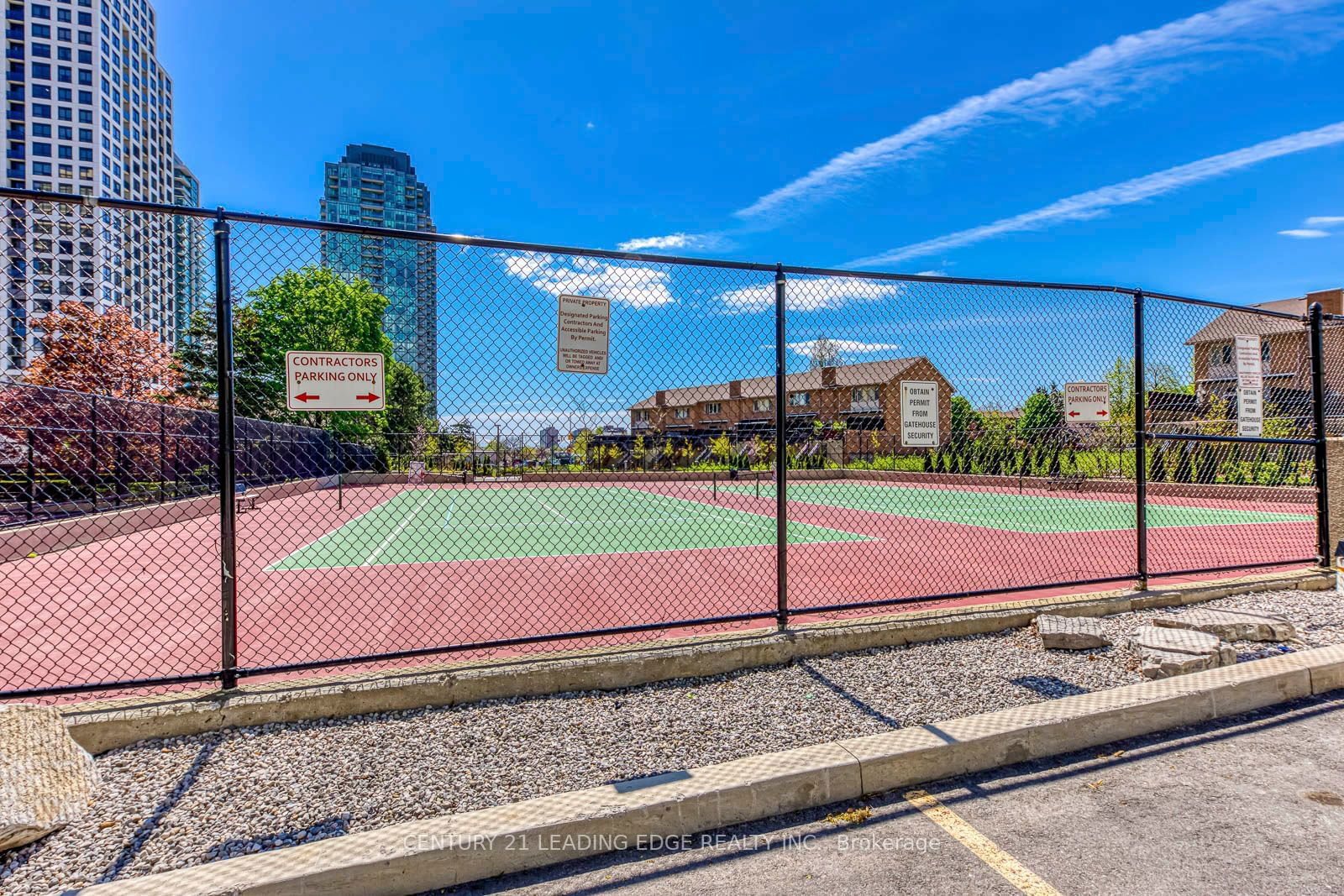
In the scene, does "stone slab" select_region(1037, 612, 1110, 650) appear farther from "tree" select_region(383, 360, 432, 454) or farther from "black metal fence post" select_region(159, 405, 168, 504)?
"black metal fence post" select_region(159, 405, 168, 504)

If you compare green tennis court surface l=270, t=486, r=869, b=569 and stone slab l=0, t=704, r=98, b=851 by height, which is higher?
stone slab l=0, t=704, r=98, b=851

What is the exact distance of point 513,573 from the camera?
948 centimetres

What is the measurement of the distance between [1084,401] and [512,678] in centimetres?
535

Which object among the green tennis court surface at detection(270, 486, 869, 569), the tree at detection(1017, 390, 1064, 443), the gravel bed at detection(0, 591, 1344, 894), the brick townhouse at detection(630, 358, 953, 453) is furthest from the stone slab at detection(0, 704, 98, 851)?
the tree at detection(1017, 390, 1064, 443)

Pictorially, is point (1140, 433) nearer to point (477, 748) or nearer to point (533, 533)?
point (477, 748)

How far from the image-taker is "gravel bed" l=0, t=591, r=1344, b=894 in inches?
108

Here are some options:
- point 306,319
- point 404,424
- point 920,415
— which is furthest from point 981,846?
point 306,319

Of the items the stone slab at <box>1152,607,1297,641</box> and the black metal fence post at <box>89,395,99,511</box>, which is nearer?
the stone slab at <box>1152,607,1297,641</box>

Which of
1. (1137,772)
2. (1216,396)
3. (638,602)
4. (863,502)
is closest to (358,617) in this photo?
(638,602)

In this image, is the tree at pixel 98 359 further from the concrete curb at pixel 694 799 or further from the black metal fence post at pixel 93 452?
the concrete curb at pixel 694 799

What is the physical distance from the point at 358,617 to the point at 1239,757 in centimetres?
716

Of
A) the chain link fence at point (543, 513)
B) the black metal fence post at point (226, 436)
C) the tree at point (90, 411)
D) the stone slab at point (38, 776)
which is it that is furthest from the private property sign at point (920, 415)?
the tree at point (90, 411)

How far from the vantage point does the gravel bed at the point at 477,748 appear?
274cm

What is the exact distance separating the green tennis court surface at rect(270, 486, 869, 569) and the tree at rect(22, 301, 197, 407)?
10.9m
